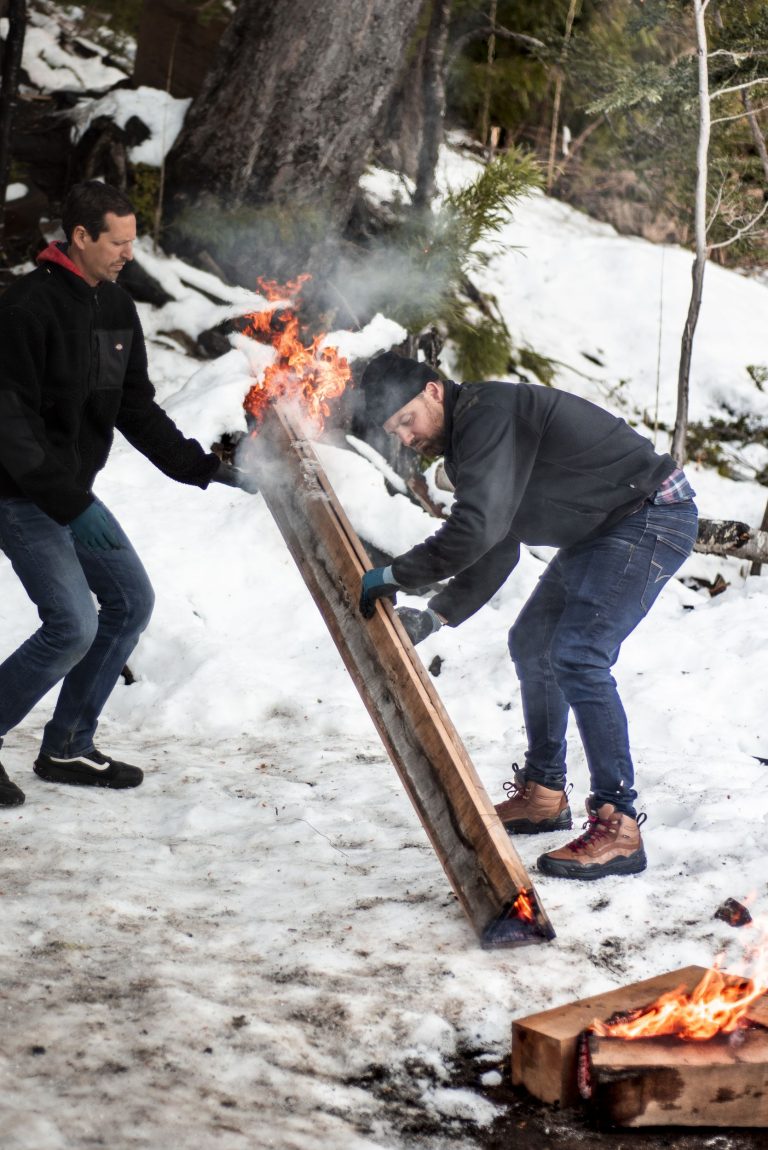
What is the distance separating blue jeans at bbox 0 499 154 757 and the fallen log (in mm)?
4666

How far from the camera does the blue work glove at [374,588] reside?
3993mm

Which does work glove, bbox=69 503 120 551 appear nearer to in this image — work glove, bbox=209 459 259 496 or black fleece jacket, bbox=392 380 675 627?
work glove, bbox=209 459 259 496

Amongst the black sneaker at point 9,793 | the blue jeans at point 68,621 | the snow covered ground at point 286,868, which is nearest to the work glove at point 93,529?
the blue jeans at point 68,621

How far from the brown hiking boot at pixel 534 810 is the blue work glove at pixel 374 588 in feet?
3.59

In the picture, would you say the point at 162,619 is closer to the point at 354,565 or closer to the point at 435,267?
the point at 354,565

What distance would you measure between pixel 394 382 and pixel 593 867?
1.94 metres

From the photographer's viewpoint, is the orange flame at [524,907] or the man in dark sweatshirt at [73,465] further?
the man in dark sweatshirt at [73,465]

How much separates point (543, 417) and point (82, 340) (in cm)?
186

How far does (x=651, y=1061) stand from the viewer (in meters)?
2.66

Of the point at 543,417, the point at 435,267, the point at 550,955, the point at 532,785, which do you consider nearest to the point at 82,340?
the point at 543,417

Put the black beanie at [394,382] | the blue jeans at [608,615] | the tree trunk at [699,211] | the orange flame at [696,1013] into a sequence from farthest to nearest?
1. the tree trunk at [699,211]
2. the blue jeans at [608,615]
3. the black beanie at [394,382]
4. the orange flame at [696,1013]

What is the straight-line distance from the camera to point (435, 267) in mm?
9281

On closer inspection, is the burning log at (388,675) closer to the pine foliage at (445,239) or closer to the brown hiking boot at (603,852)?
the brown hiking boot at (603,852)

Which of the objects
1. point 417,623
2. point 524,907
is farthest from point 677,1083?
point 417,623
